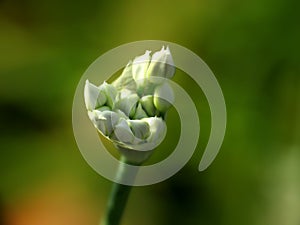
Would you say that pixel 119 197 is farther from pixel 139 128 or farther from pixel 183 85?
pixel 183 85

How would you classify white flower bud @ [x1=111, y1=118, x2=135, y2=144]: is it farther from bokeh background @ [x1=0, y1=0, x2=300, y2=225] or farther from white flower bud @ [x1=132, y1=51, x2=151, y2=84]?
bokeh background @ [x1=0, y1=0, x2=300, y2=225]

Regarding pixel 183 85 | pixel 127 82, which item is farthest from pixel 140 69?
pixel 183 85

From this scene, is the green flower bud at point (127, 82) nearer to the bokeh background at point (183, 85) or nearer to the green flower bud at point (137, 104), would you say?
the green flower bud at point (137, 104)

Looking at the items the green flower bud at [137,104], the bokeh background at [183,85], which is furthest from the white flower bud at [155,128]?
the bokeh background at [183,85]

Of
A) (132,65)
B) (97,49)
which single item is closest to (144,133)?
(132,65)

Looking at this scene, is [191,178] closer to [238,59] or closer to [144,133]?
[238,59]

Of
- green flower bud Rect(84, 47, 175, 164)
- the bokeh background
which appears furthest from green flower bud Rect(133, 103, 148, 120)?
the bokeh background
